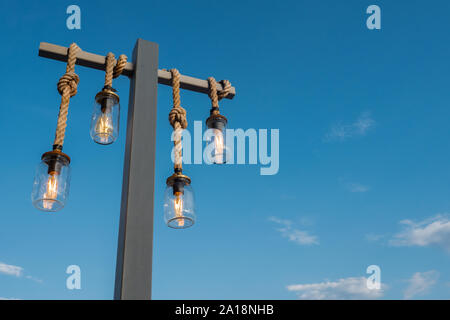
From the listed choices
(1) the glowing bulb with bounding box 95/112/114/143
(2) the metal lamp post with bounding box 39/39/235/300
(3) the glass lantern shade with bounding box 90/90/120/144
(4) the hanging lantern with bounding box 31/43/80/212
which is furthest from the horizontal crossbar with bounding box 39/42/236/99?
(4) the hanging lantern with bounding box 31/43/80/212

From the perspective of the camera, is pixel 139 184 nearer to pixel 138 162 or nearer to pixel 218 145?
pixel 138 162

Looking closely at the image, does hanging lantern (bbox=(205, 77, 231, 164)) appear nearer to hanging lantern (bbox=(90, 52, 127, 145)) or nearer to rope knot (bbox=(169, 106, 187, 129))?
rope knot (bbox=(169, 106, 187, 129))

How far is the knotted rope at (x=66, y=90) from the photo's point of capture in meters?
2.48

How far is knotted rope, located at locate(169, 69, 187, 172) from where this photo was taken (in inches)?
107

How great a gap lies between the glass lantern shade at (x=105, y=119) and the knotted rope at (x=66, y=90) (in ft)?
0.60

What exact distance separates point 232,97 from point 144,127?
1.01 m

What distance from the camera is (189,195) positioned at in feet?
8.87

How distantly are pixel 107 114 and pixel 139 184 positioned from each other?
67 cm

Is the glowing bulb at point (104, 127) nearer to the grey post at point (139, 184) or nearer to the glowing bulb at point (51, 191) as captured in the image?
the grey post at point (139, 184)

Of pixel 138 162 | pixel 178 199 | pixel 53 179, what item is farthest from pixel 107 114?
pixel 178 199

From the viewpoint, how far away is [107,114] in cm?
281
